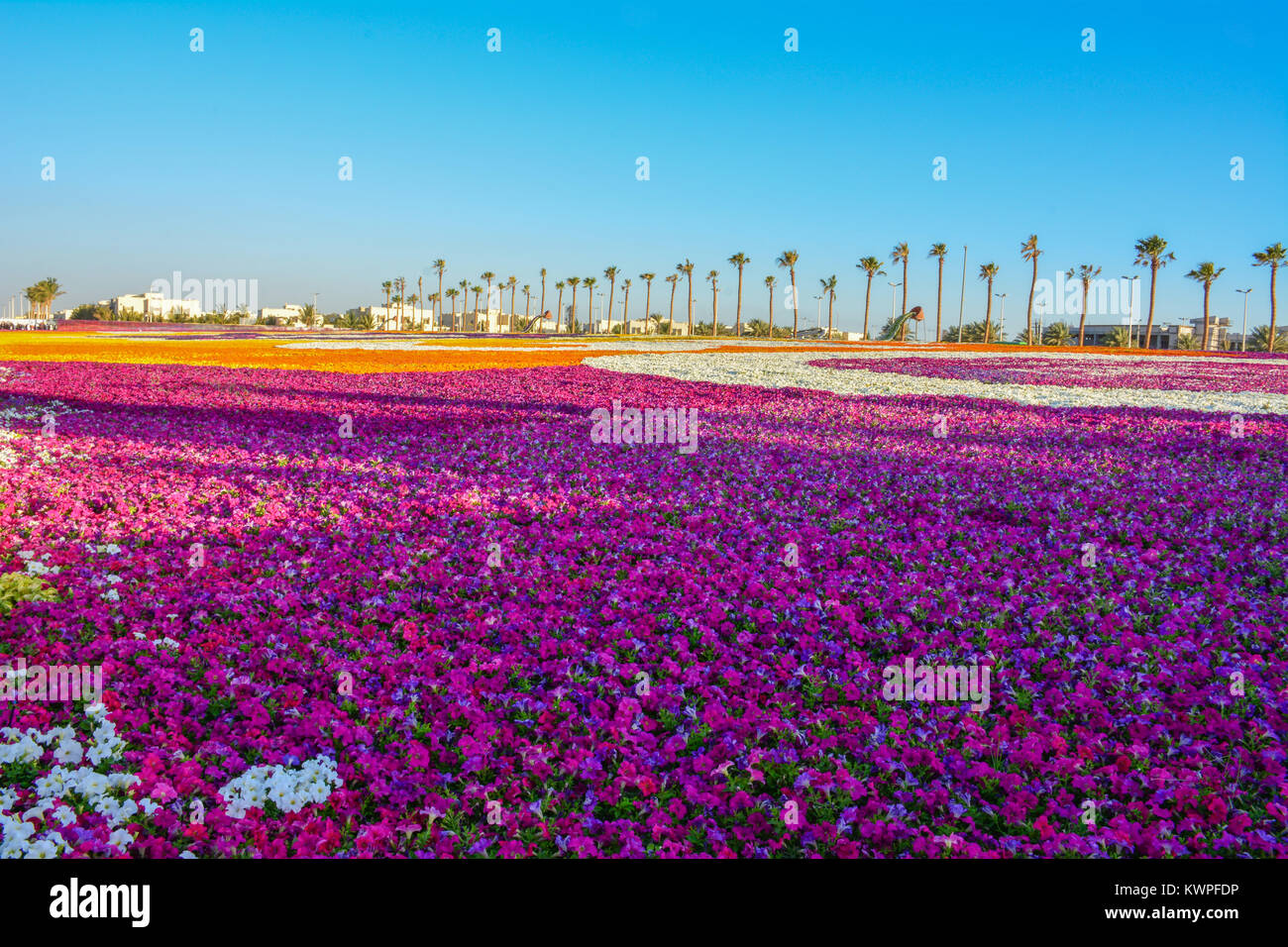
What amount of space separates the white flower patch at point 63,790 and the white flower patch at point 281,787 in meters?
0.45

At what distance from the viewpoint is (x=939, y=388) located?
30.7 metres

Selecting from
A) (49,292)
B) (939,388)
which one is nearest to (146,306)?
(49,292)

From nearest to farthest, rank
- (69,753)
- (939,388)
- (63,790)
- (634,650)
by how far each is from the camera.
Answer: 1. (63,790)
2. (69,753)
3. (634,650)
4. (939,388)

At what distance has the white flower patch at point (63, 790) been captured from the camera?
412cm

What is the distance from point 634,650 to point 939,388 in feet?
89.1

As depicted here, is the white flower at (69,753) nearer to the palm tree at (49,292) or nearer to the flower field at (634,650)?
the flower field at (634,650)

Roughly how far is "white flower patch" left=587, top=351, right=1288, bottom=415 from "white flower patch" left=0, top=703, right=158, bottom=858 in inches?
1008

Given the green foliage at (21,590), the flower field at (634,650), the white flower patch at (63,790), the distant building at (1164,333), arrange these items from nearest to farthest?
1. the white flower patch at (63,790)
2. the flower field at (634,650)
3. the green foliage at (21,590)
4. the distant building at (1164,333)

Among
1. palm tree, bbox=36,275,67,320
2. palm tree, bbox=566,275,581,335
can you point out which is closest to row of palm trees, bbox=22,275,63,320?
palm tree, bbox=36,275,67,320

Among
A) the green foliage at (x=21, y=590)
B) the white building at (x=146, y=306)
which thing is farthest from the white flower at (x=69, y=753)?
the white building at (x=146, y=306)

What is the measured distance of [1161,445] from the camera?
57.3 feet

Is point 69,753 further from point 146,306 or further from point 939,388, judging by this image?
point 146,306

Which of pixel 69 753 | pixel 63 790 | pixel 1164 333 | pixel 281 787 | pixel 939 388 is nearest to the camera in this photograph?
pixel 63 790
